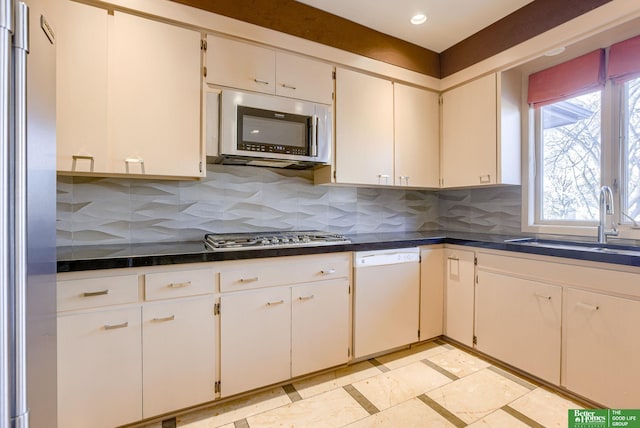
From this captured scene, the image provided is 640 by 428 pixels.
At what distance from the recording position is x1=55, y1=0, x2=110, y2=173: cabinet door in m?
1.50

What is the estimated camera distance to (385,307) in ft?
7.24

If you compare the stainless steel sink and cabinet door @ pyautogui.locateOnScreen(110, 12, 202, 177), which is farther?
the stainless steel sink

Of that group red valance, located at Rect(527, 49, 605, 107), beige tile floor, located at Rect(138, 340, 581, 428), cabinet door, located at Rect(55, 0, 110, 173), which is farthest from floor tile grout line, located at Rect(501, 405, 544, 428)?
cabinet door, located at Rect(55, 0, 110, 173)

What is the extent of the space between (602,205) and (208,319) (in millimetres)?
2500

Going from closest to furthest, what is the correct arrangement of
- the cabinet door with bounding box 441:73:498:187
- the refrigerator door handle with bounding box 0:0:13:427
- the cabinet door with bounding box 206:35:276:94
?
the refrigerator door handle with bounding box 0:0:13:427 < the cabinet door with bounding box 206:35:276:94 < the cabinet door with bounding box 441:73:498:187

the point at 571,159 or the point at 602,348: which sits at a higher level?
the point at 571,159

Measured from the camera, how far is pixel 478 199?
2.82 metres

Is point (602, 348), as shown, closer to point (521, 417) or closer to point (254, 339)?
point (521, 417)

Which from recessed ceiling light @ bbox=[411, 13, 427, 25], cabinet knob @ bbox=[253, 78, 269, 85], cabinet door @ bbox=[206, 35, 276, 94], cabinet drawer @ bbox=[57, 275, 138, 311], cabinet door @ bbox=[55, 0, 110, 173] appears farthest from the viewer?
recessed ceiling light @ bbox=[411, 13, 427, 25]

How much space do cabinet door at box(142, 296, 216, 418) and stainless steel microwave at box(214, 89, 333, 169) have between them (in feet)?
3.03

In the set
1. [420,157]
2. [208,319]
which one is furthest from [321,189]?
[208,319]

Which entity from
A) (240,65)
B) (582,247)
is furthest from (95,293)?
(582,247)

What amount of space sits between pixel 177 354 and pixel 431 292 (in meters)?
1.85

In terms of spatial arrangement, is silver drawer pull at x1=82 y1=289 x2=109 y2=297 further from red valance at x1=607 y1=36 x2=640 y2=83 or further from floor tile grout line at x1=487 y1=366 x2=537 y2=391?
red valance at x1=607 y1=36 x2=640 y2=83
